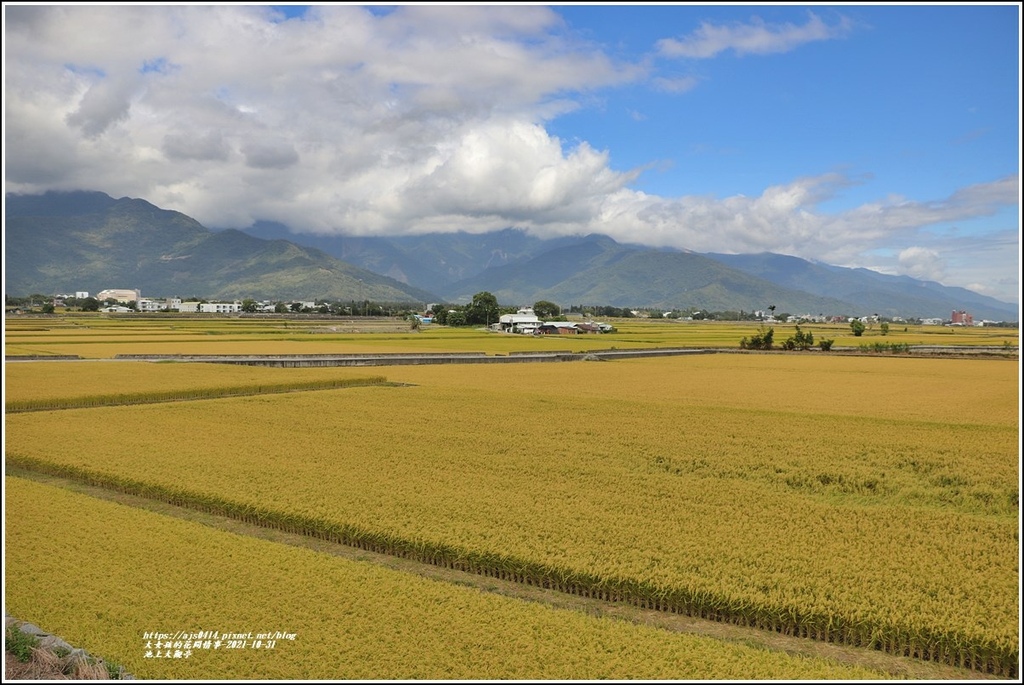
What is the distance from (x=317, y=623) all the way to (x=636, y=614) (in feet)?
14.9

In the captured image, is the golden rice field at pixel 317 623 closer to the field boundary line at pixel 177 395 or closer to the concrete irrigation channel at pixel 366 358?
the field boundary line at pixel 177 395

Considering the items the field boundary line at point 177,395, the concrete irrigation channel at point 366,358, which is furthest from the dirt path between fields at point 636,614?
the concrete irrigation channel at point 366,358

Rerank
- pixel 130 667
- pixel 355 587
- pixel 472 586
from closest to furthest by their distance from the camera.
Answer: pixel 130 667 < pixel 355 587 < pixel 472 586

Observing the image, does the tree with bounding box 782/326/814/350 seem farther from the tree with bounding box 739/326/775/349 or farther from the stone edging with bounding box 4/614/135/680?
the stone edging with bounding box 4/614/135/680

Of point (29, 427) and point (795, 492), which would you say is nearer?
point (795, 492)

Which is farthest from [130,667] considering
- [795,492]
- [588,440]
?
[588,440]

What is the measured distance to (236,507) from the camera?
14227 mm

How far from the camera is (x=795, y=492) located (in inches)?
635

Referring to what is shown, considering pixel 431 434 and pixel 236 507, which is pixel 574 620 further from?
pixel 431 434

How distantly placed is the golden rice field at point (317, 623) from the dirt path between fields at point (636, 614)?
0.74 m

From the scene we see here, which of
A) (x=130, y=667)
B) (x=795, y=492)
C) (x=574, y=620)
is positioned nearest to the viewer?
(x=130, y=667)

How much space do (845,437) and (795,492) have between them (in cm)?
813

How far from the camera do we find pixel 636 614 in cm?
1005

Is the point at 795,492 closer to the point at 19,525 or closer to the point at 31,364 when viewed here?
the point at 19,525
